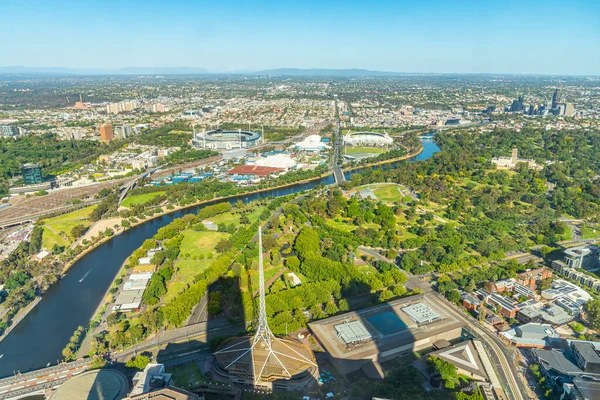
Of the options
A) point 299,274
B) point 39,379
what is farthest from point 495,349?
point 39,379

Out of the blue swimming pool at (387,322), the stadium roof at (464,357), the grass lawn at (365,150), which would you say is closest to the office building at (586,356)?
the stadium roof at (464,357)

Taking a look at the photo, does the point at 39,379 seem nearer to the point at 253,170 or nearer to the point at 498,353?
the point at 498,353

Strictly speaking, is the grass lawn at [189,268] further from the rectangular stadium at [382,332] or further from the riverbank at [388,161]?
the riverbank at [388,161]

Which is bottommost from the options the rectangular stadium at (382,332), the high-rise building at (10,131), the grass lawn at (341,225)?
→ the grass lawn at (341,225)

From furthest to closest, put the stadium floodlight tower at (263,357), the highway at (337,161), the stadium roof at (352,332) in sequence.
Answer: the highway at (337,161) → the stadium roof at (352,332) → the stadium floodlight tower at (263,357)

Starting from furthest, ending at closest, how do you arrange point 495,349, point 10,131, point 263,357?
1. point 10,131
2. point 495,349
3. point 263,357

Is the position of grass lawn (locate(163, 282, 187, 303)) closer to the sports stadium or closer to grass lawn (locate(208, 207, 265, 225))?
grass lawn (locate(208, 207, 265, 225))

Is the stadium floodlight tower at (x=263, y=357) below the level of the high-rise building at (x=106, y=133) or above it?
below
